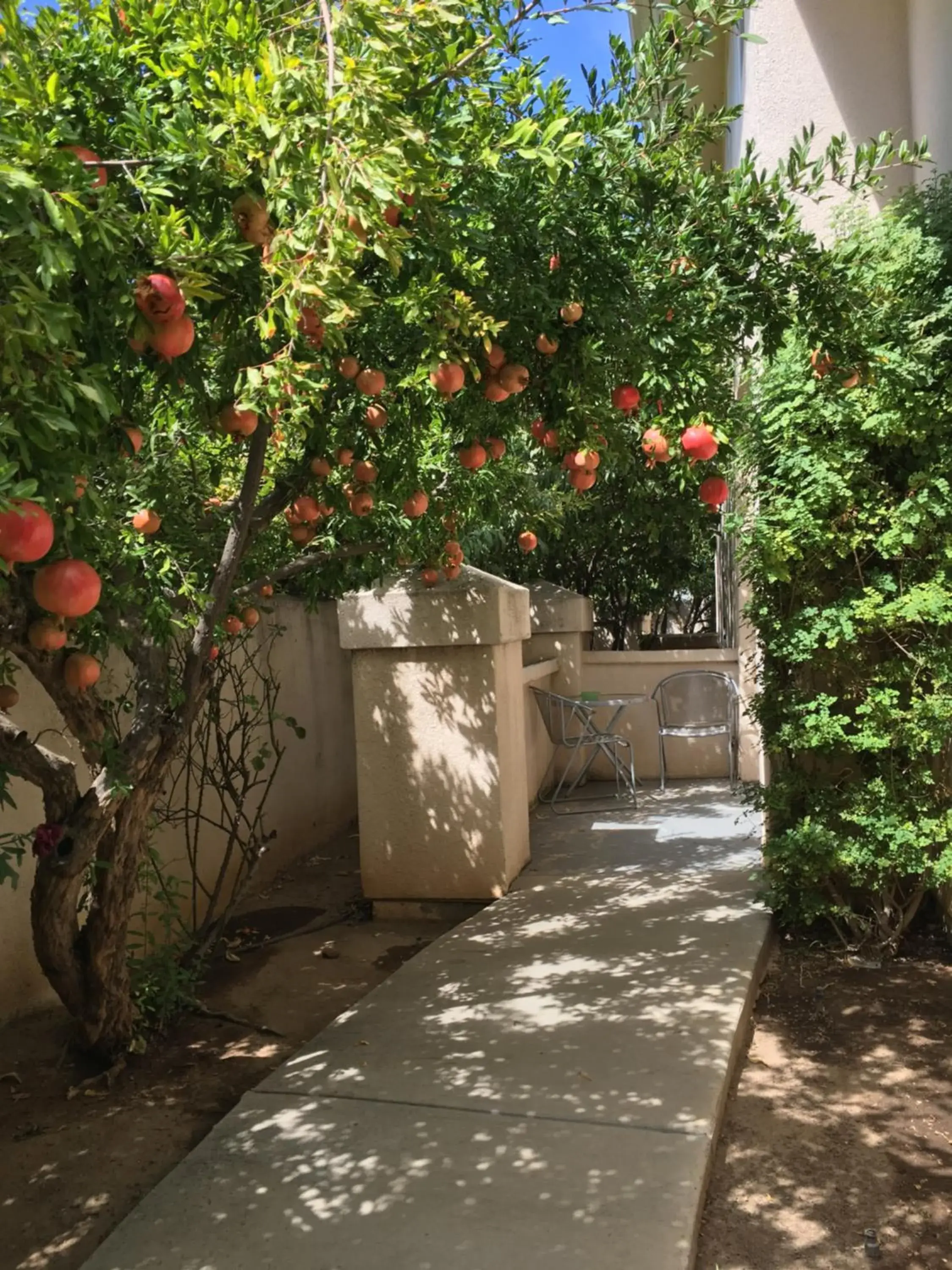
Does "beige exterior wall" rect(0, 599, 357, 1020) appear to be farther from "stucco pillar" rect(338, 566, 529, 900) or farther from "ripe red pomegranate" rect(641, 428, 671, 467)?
"ripe red pomegranate" rect(641, 428, 671, 467)

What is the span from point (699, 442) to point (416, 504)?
4.18 ft

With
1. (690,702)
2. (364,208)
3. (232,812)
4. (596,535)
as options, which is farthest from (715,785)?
(364,208)

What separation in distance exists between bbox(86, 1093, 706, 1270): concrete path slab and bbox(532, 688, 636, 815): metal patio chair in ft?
15.4

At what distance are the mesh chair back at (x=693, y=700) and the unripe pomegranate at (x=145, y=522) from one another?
6050 millimetres

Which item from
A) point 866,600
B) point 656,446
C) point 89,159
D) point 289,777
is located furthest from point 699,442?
point 289,777

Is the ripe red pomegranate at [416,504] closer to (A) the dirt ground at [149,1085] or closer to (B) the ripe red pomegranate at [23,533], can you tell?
(A) the dirt ground at [149,1085]

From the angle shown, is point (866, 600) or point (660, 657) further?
point (660, 657)

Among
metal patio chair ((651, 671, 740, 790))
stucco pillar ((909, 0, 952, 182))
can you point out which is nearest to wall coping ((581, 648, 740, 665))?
metal patio chair ((651, 671, 740, 790))

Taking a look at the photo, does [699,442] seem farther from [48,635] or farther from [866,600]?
[48,635]

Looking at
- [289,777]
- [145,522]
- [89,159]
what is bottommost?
[289,777]

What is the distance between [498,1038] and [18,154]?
10.1 feet

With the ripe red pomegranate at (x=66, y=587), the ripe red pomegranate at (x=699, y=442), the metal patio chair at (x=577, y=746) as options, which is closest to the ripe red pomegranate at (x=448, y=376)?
the ripe red pomegranate at (x=699, y=442)

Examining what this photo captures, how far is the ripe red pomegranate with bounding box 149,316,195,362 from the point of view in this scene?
2.12 meters

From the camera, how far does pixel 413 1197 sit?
8.71 feet
